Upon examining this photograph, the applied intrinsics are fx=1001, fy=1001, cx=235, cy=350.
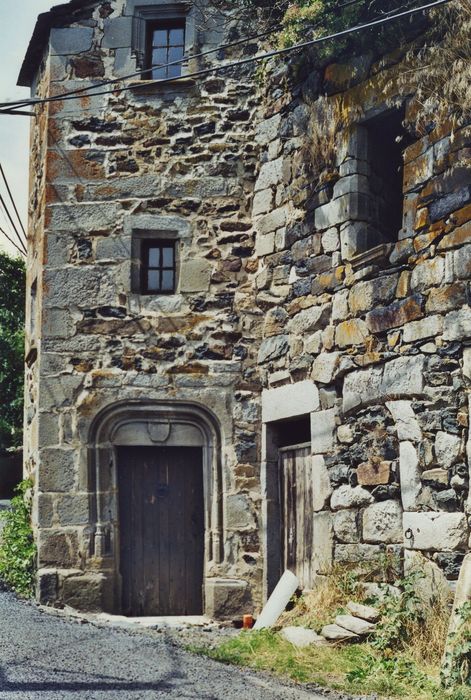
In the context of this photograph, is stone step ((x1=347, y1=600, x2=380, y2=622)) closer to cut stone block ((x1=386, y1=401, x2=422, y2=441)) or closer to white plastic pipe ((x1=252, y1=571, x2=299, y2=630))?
white plastic pipe ((x1=252, y1=571, x2=299, y2=630))

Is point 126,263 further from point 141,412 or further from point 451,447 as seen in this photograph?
point 451,447

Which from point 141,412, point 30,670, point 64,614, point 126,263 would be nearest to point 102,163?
point 126,263

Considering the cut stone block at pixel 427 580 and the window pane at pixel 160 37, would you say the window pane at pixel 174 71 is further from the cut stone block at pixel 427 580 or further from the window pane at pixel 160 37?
the cut stone block at pixel 427 580

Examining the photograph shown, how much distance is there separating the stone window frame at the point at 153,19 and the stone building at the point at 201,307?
21 millimetres

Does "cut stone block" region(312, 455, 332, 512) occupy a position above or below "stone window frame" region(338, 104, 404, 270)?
below

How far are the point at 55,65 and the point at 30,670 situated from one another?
602 cm

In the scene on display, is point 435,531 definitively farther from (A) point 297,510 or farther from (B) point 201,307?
(B) point 201,307

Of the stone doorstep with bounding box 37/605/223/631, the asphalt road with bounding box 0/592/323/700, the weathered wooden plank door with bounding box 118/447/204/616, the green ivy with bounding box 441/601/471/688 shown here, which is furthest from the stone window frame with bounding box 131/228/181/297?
the green ivy with bounding box 441/601/471/688

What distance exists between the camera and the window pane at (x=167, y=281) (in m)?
9.63

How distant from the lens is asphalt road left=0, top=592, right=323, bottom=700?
19.2 feet

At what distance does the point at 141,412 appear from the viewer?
9391 mm

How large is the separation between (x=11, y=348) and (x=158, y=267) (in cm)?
885

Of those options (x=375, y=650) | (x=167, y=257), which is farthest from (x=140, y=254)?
(x=375, y=650)

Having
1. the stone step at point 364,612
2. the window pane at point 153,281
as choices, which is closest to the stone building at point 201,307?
the window pane at point 153,281
